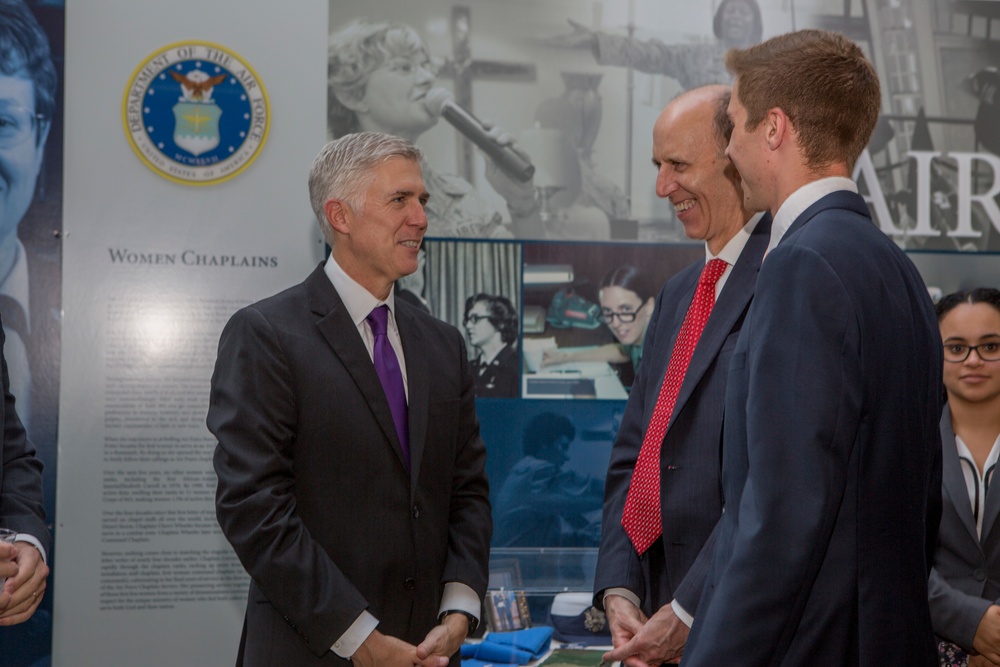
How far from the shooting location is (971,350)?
2789 mm

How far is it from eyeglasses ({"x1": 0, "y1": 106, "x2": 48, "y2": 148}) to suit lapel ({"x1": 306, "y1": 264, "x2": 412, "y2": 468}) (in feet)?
5.47

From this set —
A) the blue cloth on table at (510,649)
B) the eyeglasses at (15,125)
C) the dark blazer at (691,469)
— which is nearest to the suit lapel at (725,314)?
the dark blazer at (691,469)

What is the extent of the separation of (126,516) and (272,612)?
4.89 ft

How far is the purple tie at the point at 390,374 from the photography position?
2.29 metres

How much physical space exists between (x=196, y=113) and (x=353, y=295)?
5.09 feet

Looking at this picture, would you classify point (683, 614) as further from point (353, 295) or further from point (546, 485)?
point (546, 485)

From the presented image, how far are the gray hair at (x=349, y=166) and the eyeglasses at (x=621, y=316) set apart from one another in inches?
57.4

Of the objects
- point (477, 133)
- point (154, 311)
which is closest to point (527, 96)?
point (477, 133)

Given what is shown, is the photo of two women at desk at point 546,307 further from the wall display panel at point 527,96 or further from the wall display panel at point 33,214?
the wall display panel at point 33,214

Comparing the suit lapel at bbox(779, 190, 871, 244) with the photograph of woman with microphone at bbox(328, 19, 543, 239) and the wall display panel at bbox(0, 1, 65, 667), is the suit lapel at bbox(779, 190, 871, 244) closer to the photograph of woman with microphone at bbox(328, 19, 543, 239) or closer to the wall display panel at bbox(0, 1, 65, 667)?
the photograph of woman with microphone at bbox(328, 19, 543, 239)

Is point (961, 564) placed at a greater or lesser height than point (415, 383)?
lesser

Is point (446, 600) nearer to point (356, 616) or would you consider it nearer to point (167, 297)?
point (356, 616)

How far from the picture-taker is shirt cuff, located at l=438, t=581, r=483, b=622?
7.47ft

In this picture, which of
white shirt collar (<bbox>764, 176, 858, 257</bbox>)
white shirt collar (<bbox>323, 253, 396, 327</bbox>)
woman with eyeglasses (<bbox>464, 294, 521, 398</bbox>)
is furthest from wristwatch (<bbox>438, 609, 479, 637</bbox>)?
woman with eyeglasses (<bbox>464, 294, 521, 398</bbox>)
